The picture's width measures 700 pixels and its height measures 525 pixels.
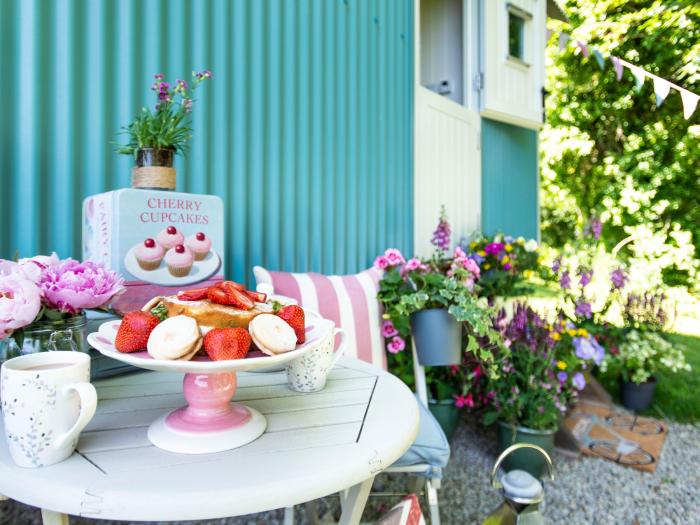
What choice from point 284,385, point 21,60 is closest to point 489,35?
point 21,60

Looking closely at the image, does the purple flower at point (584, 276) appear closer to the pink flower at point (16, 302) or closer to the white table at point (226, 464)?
the white table at point (226, 464)

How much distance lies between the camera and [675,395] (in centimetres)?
329

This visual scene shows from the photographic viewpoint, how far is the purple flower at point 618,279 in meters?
3.20

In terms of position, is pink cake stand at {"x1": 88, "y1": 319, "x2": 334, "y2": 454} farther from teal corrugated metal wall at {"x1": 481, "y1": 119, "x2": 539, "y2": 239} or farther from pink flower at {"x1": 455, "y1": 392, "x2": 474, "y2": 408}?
teal corrugated metal wall at {"x1": 481, "y1": 119, "x2": 539, "y2": 239}

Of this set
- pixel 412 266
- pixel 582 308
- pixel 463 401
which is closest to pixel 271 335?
pixel 412 266

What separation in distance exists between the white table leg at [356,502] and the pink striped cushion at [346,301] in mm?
906

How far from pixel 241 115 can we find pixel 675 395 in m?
3.35

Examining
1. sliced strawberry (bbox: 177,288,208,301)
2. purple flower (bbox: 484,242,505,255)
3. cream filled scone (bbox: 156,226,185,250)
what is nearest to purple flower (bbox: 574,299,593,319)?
purple flower (bbox: 484,242,505,255)

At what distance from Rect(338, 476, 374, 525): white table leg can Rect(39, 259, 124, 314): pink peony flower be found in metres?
0.60

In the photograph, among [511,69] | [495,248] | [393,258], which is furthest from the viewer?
[511,69]

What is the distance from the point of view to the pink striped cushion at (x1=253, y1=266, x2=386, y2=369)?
1.75 m

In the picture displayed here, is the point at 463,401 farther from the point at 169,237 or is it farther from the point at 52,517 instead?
the point at 52,517

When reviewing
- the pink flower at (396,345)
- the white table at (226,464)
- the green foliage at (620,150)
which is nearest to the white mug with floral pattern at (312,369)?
the white table at (226,464)

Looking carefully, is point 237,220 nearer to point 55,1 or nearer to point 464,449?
point 55,1
